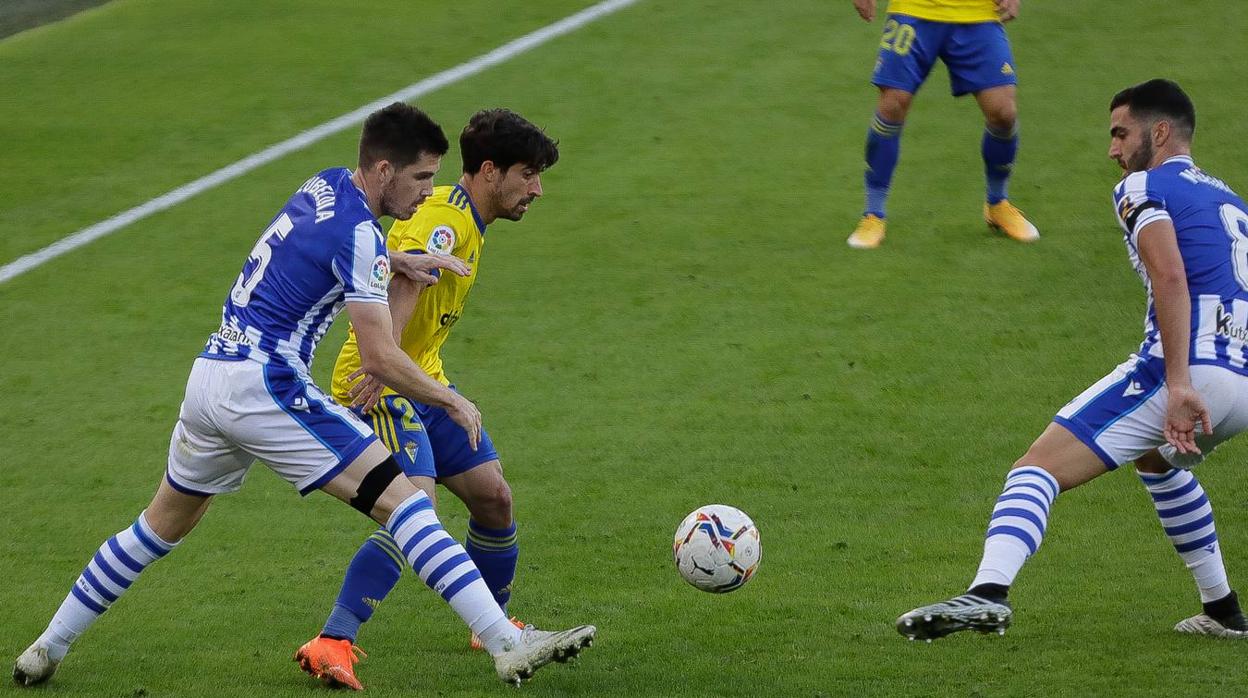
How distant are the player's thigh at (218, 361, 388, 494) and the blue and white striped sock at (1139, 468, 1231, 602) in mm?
3059

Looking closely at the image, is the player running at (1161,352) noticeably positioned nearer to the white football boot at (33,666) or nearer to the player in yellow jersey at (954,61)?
the white football boot at (33,666)

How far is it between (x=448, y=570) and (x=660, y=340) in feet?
15.8

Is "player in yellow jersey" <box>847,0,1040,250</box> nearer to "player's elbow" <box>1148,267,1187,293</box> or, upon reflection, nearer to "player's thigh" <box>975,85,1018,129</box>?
"player's thigh" <box>975,85,1018,129</box>

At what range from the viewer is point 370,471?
17.6ft

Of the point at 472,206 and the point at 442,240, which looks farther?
the point at 472,206

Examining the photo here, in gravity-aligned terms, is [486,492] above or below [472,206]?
below

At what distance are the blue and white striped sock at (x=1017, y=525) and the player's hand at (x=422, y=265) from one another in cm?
214

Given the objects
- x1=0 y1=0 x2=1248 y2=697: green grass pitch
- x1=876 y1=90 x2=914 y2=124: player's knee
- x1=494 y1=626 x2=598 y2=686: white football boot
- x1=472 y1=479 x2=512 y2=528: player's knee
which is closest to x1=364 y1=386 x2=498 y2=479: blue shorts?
x1=472 y1=479 x2=512 y2=528: player's knee

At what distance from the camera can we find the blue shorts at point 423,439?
5.86 meters

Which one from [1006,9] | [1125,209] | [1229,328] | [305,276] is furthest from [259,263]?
[1006,9]

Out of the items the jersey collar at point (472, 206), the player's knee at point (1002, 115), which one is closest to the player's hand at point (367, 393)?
the jersey collar at point (472, 206)

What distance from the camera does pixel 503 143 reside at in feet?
19.6

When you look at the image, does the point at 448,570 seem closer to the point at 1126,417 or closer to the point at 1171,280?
the point at 1126,417

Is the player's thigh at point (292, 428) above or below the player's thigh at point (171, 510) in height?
above
